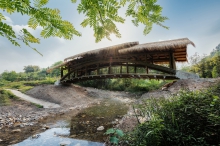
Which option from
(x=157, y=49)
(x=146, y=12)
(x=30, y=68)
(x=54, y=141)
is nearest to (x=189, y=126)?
(x=146, y=12)

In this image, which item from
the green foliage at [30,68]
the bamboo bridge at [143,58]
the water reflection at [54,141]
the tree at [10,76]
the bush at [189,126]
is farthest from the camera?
the green foliage at [30,68]

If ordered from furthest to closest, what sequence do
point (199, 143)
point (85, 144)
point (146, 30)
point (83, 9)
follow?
point (85, 144), point (199, 143), point (146, 30), point (83, 9)

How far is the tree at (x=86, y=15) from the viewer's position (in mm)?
727

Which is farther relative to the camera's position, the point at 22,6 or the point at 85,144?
the point at 85,144

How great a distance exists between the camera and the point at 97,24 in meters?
0.93

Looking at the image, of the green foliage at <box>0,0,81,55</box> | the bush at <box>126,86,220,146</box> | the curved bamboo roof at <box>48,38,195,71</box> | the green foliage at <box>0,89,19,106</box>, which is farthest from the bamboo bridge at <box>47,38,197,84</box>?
the green foliage at <box>0,0,81,55</box>

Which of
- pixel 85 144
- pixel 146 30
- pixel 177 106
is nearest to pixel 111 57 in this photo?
pixel 85 144

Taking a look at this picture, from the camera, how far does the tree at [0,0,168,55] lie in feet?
→ 2.39

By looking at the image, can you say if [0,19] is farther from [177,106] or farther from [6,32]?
[177,106]

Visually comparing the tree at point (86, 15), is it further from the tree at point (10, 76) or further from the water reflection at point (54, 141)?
the tree at point (10, 76)

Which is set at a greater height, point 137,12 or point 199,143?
point 137,12

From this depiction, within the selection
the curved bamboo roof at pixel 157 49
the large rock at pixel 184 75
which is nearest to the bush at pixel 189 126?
the curved bamboo roof at pixel 157 49

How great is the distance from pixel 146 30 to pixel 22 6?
0.92m

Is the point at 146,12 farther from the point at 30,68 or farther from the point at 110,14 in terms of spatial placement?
the point at 30,68
